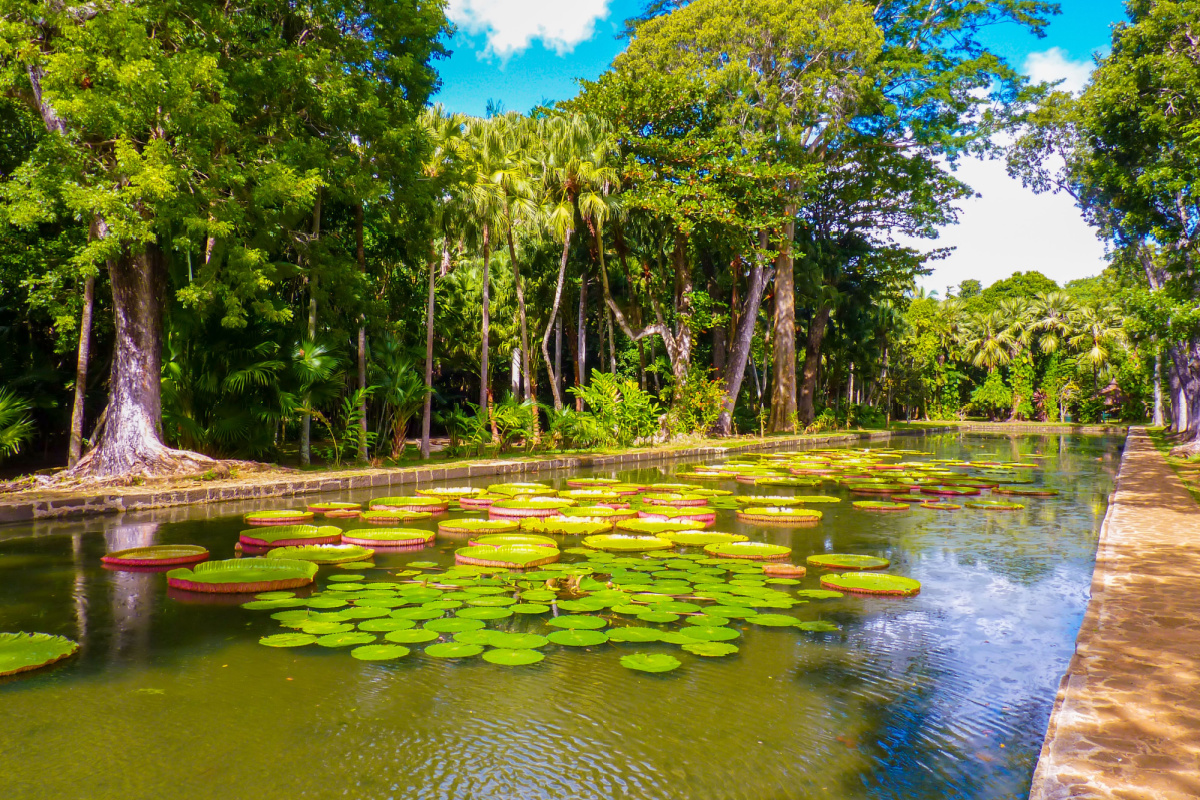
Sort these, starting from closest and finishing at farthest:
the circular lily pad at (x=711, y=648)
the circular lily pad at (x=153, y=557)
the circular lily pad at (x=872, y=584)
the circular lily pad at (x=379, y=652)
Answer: the circular lily pad at (x=379, y=652) < the circular lily pad at (x=711, y=648) < the circular lily pad at (x=872, y=584) < the circular lily pad at (x=153, y=557)

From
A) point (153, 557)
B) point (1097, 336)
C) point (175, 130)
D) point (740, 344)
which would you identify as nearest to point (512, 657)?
point (153, 557)

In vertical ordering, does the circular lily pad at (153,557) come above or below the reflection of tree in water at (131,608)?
above

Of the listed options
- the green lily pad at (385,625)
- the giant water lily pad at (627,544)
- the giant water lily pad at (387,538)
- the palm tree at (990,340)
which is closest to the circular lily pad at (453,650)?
the green lily pad at (385,625)

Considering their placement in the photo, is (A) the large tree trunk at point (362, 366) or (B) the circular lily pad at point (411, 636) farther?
(A) the large tree trunk at point (362, 366)

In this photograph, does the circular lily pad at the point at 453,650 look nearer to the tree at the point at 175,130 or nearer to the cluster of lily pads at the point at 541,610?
the cluster of lily pads at the point at 541,610

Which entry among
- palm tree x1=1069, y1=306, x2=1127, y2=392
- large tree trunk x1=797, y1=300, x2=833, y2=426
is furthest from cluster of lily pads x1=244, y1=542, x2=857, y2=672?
palm tree x1=1069, y1=306, x2=1127, y2=392

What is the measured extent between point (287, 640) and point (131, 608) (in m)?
1.30

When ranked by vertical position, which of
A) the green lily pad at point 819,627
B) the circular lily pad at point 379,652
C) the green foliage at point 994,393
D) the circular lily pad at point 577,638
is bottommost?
the green lily pad at point 819,627

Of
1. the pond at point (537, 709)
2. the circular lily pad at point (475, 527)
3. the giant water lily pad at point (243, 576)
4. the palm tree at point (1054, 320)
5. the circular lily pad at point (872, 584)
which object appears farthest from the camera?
the palm tree at point (1054, 320)

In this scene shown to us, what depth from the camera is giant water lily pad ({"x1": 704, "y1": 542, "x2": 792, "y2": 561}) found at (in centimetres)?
532

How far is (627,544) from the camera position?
5512 mm

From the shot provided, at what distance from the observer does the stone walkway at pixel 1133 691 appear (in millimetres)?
1990

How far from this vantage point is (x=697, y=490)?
359 inches

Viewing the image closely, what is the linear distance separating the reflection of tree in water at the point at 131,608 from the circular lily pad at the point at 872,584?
363 cm
